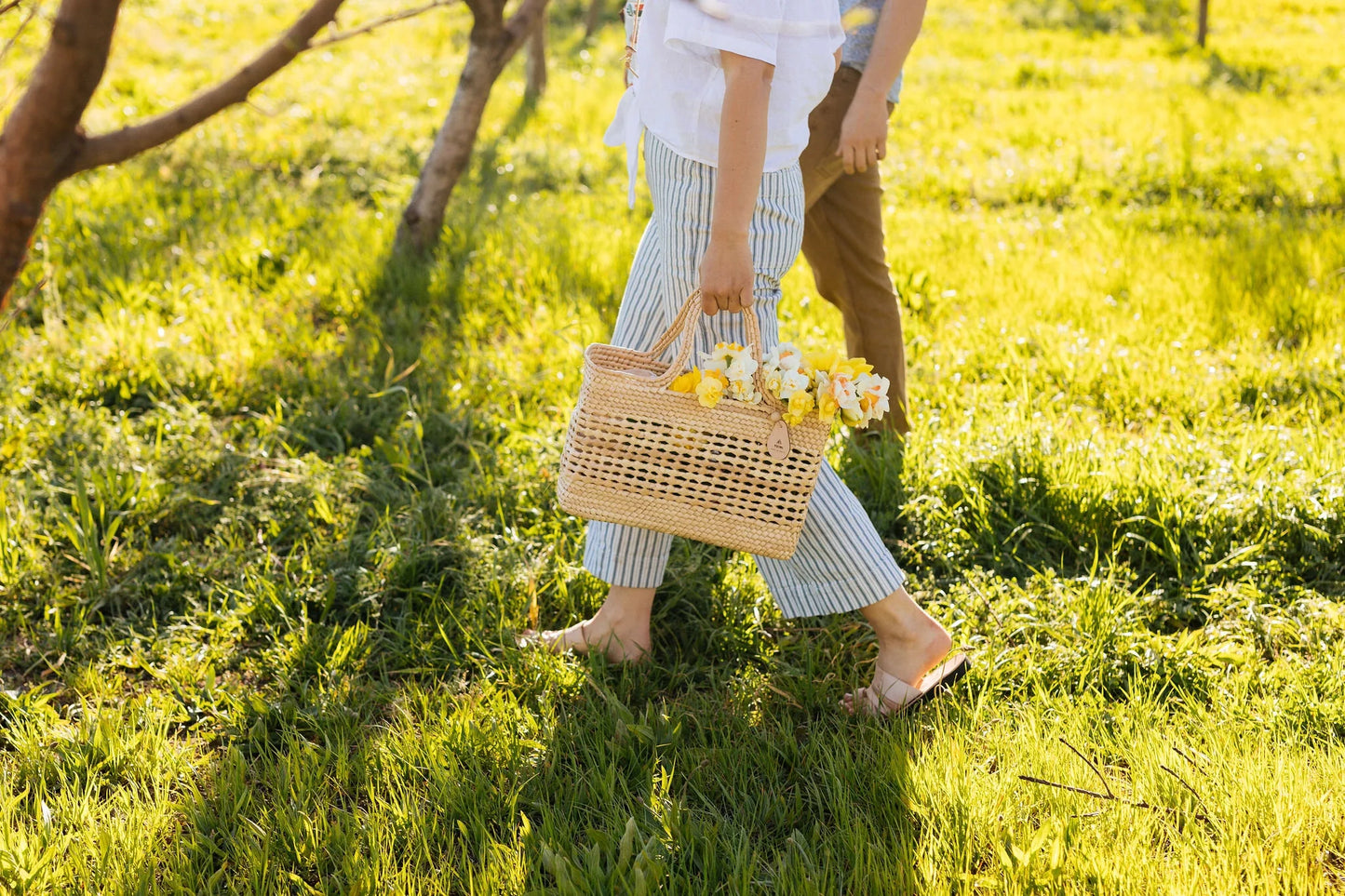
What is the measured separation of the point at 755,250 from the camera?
84.3 inches

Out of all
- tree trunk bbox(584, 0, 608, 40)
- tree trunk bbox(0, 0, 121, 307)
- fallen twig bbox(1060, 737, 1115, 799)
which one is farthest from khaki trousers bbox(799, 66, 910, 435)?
tree trunk bbox(584, 0, 608, 40)

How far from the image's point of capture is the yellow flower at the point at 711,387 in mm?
1985

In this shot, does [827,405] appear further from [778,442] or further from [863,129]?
[863,129]

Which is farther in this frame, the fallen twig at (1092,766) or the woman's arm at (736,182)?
the fallen twig at (1092,766)

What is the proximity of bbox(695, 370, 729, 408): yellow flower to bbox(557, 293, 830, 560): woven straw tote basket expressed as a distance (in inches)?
1.5

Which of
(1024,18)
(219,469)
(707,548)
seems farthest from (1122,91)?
(219,469)

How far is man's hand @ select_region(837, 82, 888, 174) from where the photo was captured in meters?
2.50

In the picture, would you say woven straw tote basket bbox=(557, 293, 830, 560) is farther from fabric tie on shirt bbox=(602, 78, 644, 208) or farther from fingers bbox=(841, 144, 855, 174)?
fingers bbox=(841, 144, 855, 174)

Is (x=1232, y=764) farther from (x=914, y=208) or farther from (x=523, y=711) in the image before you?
(x=914, y=208)

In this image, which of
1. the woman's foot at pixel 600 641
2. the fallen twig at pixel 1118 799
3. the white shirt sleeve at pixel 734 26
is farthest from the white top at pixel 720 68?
the fallen twig at pixel 1118 799

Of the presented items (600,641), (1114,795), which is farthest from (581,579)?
(1114,795)

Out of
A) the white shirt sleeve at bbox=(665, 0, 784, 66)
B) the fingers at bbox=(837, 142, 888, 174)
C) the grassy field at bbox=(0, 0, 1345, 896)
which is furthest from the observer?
the fingers at bbox=(837, 142, 888, 174)

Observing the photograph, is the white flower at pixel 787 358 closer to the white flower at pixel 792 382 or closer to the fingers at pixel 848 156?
the white flower at pixel 792 382

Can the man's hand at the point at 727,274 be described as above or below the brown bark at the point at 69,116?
below
